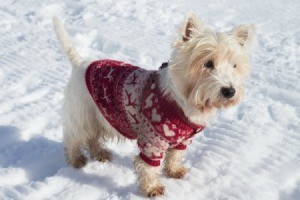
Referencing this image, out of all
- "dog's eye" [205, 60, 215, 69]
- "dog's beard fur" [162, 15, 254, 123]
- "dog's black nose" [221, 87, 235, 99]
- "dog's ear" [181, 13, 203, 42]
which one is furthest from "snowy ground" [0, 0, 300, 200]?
"dog's ear" [181, 13, 203, 42]

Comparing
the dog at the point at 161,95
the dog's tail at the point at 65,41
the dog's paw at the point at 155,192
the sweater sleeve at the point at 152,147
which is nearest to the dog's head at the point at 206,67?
the dog at the point at 161,95

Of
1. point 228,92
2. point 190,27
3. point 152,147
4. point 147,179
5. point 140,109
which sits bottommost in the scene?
point 147,179

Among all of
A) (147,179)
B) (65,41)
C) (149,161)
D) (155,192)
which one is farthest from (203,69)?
(65,41)

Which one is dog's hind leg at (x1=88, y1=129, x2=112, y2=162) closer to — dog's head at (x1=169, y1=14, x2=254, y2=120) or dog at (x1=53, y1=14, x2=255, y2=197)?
dog at (x1=53, y1=14, x2=255, y2=197)

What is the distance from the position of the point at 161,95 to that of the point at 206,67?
0.42 m

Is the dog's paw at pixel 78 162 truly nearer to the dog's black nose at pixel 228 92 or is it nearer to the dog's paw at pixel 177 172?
the dog's paw at pixel 177 172

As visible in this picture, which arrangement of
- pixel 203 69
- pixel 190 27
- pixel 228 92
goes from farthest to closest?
pixel 190 27, pixel 203 69, pixel 228 92

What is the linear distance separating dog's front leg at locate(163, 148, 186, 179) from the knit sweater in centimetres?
12

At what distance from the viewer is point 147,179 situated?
3.57m

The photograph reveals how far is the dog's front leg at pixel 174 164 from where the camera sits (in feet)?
12.6

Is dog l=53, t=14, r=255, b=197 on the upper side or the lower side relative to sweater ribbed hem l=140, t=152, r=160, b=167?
upper

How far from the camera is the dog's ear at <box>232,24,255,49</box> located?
3342 millimetres

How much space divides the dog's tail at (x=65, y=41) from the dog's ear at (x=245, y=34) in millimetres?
1494

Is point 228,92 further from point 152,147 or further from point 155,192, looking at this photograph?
point 155,192
